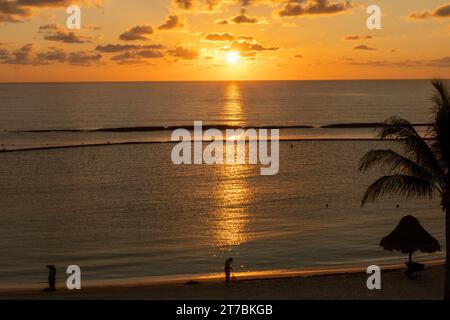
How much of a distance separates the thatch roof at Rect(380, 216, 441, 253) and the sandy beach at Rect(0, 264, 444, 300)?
49.6 inches

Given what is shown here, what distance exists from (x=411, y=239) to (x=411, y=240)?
4cm

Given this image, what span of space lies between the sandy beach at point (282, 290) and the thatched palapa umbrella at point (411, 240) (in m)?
1.24

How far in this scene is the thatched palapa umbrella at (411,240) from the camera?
22850mm

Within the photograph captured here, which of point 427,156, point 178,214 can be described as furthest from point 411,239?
point 178,214

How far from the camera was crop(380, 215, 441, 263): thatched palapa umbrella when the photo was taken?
75.0 ft

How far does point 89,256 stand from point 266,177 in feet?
93.0

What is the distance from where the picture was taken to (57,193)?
5112 centimetres

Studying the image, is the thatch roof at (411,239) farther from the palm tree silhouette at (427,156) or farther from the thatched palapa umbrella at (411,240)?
the palm tree silhouette at (427,156)

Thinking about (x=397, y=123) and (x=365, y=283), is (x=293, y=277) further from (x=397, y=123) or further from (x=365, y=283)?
(x=397, y=123)

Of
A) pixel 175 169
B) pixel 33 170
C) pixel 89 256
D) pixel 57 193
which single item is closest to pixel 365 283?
pixel 89 256

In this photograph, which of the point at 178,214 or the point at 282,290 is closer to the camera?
the point at 282,290

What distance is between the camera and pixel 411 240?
22.9m

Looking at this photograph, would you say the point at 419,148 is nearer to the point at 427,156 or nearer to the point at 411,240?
the point at 427,156
